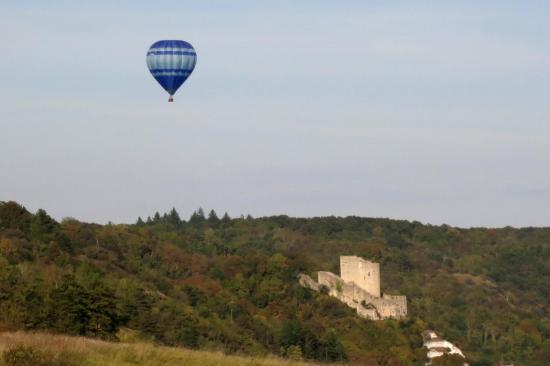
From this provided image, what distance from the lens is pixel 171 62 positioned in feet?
186

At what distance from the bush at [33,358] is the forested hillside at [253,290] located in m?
7.79

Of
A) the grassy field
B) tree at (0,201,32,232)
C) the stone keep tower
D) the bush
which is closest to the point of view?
the bush

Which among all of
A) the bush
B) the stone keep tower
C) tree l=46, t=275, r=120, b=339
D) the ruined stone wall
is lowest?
the bush

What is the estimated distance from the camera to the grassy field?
26453 millimetres

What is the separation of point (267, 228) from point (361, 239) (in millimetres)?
10946

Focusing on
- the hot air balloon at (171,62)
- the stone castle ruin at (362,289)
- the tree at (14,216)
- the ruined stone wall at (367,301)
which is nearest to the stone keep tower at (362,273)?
the stone castle ruin at (362,289)

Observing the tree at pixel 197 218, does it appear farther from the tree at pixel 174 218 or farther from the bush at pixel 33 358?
the bush at pixel 33 358

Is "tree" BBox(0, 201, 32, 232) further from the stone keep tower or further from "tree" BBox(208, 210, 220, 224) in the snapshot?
"tree" BBox(208, 210, 220, 224)

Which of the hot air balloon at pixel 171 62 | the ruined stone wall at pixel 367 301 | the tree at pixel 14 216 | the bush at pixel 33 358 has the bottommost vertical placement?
the bush at pixel 33 358

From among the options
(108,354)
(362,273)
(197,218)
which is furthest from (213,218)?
(108,354)

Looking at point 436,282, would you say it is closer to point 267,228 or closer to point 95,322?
point 267,228

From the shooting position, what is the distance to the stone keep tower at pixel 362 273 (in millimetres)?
98938

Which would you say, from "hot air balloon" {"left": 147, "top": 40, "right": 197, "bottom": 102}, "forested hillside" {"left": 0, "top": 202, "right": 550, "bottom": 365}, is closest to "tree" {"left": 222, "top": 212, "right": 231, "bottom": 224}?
"forested hillside" {"left": 0, "top": 202, "right": 550, "bottom": 365}

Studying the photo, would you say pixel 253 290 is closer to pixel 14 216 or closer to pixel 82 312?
pixel 14 216
